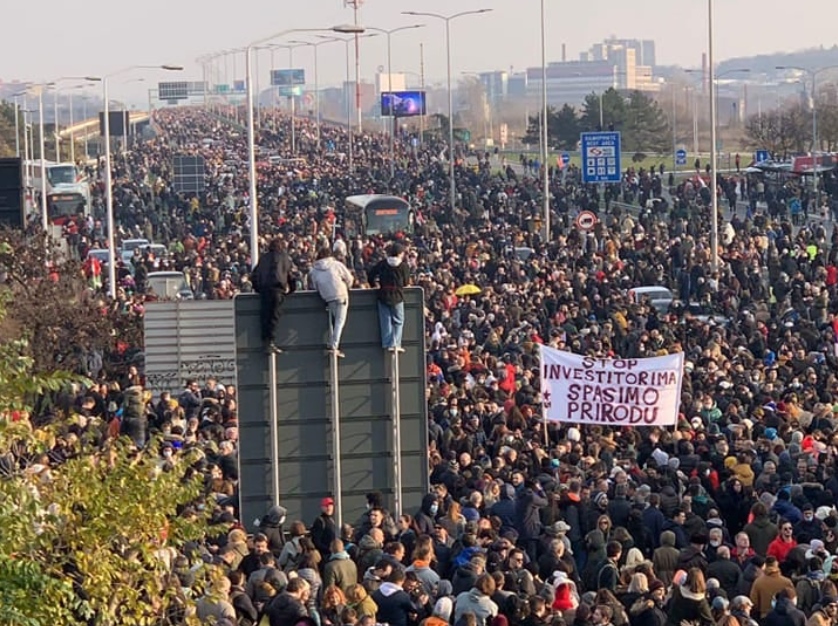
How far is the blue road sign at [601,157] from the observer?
182 feet

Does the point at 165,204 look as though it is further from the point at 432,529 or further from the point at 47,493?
the point at 47,493

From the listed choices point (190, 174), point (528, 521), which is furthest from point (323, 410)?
point (190, 174)

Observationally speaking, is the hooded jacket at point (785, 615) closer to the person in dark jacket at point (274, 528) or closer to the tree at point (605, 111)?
the person in dark jacket at point (274, 528)

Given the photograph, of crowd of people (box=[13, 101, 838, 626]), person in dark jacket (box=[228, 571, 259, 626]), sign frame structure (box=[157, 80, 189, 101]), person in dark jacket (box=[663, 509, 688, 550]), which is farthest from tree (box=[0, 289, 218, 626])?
sign frame structure (box=[157, 80, 189, 101])

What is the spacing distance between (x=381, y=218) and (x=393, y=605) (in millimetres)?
41383

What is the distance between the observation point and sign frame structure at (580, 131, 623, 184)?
2179 inches

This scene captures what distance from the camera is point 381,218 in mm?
55781

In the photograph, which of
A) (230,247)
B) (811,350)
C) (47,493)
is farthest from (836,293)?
(47,493)

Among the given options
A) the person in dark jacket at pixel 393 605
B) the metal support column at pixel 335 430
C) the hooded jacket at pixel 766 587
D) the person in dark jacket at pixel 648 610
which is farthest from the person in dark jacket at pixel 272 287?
the hooded jacket at pixel 766 587

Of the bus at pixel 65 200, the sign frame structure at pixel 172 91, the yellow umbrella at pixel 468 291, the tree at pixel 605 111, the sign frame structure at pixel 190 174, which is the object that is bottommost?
the yellow umbrella at pixel 468 291

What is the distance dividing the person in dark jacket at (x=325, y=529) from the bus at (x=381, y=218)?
3711 cm

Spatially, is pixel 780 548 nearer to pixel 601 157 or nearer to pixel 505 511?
pixel 505 511

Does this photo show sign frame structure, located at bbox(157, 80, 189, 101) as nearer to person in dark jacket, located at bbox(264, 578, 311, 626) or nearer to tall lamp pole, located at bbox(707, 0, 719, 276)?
tall lamp pole, located at bbox(707, 0, 719, 276)

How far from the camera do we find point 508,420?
24.0m
